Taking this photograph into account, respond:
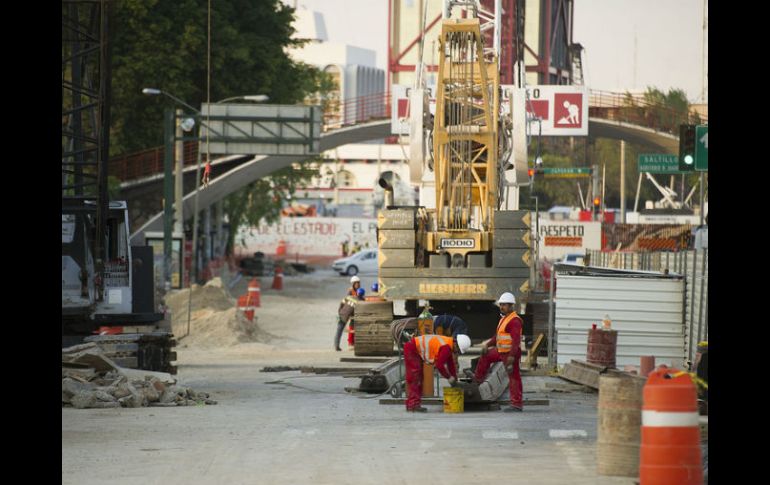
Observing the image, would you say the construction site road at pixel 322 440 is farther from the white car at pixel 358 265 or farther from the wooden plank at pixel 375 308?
the white car at pixel 358 265

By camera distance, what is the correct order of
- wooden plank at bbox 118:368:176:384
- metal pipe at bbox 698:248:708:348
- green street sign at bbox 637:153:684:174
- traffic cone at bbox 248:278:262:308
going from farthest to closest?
green street sign at bbox 637:153:684:174 → traffic cone at bbox 248:278:262:308 → metal pipe at bbox 698:248:708:348 → wooden plank at bbox 118:368:176:384

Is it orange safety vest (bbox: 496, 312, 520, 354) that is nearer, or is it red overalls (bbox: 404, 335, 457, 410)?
red overalls (bbox: 404, 335, 457, 410)

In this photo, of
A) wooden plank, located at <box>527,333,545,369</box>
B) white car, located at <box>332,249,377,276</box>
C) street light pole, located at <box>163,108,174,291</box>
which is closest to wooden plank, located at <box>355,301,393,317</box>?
wooden plank, located at <box>527,333,545,369</box>

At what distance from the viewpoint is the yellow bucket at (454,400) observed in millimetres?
20141

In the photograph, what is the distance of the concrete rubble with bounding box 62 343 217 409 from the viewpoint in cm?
2131

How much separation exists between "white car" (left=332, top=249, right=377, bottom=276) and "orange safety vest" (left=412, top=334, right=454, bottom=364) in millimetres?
62149

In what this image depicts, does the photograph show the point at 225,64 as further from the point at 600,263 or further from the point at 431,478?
the point at 431,478

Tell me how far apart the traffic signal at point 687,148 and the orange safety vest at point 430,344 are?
10.7 m

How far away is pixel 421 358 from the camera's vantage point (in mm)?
20188

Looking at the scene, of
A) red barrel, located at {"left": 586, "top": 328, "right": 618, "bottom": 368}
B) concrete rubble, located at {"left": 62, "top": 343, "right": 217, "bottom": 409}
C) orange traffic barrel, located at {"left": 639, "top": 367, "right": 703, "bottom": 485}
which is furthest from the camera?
red barrel, located at {"left": 586, "top": 328, "right": 618, "bottom": 368}

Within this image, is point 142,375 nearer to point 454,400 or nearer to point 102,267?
point 102,267

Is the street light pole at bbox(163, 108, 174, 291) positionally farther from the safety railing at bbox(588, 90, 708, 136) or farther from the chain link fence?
the safety railing at bbox(588, 90, 708, 136)

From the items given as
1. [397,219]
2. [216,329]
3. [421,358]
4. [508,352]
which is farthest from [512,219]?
[216,329]
